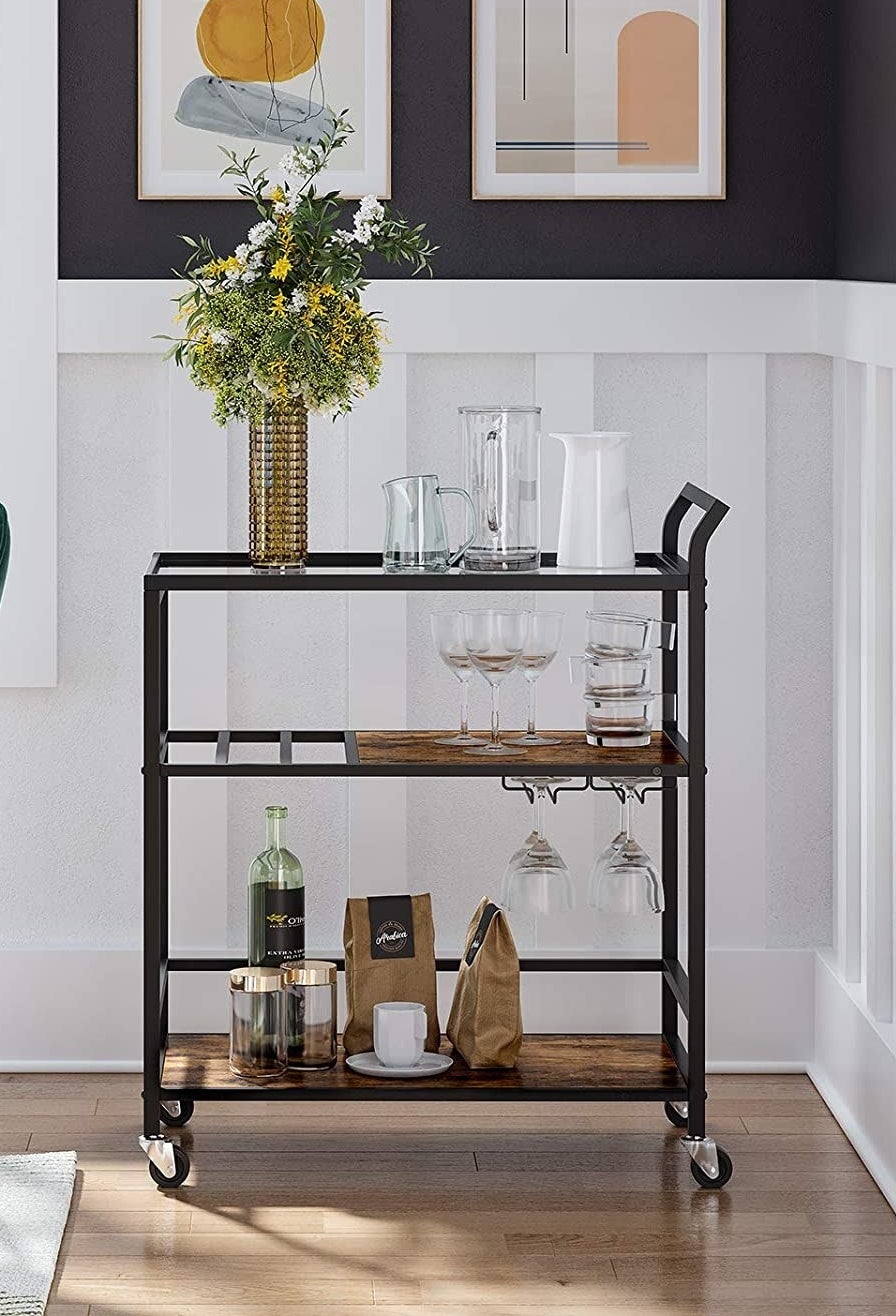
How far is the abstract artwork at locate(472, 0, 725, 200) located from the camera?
3.11m

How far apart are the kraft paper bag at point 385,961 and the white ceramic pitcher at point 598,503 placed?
0.59 m

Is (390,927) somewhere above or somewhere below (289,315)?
below

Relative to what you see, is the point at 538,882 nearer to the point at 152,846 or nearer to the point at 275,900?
the point at 275,900

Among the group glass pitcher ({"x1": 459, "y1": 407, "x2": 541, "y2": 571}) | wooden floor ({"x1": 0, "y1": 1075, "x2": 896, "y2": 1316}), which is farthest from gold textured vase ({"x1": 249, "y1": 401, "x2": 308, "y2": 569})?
wooden floor ({"x1": 0, "y1": 1075, "x2": 896, "y2": 1316})

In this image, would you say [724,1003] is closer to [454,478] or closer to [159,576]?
[454,478]

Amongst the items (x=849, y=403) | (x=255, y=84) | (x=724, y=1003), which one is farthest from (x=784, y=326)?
(x=724, y=1003)

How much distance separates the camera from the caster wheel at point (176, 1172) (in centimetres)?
269

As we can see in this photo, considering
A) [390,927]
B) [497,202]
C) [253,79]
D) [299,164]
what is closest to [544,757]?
[390,927]

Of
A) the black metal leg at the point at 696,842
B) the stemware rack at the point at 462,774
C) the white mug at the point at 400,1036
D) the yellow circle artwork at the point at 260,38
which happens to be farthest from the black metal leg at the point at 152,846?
the yellow circle artwork at the point at 260,38

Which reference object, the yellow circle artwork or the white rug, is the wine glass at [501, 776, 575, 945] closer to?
the white rug

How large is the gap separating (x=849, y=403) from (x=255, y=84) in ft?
3.71

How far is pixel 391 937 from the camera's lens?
284 cm

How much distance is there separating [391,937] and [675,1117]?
1.86 feet

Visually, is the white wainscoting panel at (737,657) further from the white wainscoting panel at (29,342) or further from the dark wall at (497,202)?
the white wainscoting panel at (29,342)
